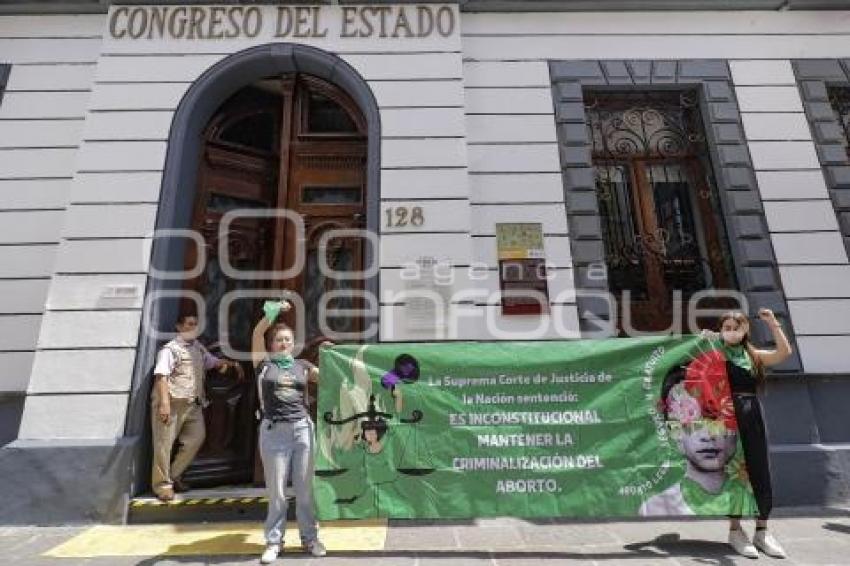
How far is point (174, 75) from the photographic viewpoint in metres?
6.71

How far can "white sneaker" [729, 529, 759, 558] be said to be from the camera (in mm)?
4059

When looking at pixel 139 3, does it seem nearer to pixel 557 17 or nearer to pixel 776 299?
pixel 557 17

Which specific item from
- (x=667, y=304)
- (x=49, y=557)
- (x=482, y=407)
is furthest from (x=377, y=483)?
(x=667, y=304)

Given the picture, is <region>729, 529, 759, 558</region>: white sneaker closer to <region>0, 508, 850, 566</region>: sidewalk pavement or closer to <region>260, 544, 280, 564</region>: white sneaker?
<region>0, 508, 850, 566</region>: sidewalk pavement

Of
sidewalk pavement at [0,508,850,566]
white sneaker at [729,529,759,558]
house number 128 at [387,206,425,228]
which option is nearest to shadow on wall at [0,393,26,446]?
sidewalk pavement at [0,508,850,566]

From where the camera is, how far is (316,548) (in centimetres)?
421

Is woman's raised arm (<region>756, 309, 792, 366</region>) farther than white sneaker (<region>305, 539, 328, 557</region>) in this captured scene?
Yes

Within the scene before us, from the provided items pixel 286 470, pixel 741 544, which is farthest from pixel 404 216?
pixel 741 544

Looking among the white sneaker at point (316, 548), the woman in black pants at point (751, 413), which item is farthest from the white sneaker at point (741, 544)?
the white sneaker at point (316, 548)

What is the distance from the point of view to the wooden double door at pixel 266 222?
631cm

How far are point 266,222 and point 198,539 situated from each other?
3.89 meters

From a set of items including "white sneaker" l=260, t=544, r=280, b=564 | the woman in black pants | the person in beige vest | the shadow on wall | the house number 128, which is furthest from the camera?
the house number 128

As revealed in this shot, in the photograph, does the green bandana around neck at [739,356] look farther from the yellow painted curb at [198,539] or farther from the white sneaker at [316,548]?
the white sneaker at [316,548]

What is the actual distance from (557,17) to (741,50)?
2.59 m
